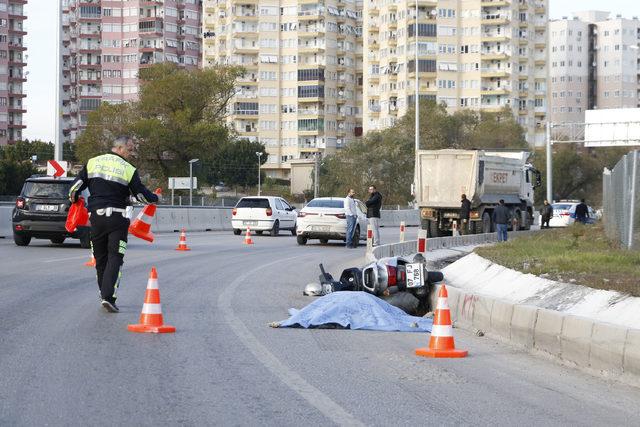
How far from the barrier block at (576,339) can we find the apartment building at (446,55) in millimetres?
130071

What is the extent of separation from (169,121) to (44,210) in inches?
2721

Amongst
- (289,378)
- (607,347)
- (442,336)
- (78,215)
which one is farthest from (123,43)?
(289,378)

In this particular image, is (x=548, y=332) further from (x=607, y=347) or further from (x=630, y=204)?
(x=630, y=204)

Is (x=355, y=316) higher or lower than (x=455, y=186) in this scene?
lower

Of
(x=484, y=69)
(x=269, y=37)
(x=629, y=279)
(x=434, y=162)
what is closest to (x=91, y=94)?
(x=269, y=37)

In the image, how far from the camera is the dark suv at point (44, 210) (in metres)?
27.0

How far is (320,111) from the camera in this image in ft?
486

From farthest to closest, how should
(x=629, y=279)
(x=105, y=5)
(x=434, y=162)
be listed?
(x=105, y=5), (x=434, y=162), (x=629, y=279)

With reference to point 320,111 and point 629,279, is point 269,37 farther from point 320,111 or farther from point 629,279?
point 629,279

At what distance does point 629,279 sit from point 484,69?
13154 centimetres

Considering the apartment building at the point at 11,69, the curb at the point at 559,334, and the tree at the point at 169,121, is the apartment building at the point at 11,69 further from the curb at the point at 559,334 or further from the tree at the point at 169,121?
the curb at the point at 559,334

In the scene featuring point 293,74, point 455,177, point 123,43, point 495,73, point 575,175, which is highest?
point 123,43

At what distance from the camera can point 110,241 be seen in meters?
12.8

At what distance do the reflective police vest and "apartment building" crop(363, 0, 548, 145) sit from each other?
127 m
